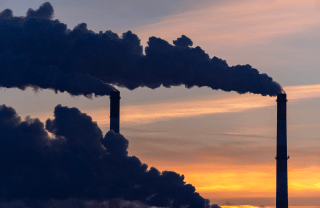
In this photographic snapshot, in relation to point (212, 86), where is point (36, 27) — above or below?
above

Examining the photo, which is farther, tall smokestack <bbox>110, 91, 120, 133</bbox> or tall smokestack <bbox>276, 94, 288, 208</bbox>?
tall smokestack <bbox>276, 94, 288, 208</bbox>

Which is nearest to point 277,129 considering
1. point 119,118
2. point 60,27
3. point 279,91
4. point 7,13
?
point 279,91

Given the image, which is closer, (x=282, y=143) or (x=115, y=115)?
(x=115, y=115)

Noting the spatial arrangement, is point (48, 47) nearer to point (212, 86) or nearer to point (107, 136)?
point (107, 136)

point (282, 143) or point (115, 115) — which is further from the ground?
point (115, 115)

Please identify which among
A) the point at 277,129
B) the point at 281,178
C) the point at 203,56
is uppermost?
the point at 203,56

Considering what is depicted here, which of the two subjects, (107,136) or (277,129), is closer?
(107,136)

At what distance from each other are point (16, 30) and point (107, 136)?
526 inches

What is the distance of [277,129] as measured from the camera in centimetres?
8169

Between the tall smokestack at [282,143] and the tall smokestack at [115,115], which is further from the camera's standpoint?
the tall smokestack at [282,143]

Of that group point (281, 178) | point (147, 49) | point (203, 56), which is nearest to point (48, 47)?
point (147, 49)

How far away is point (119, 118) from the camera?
81.4m

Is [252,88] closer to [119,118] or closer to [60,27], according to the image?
[119,118]

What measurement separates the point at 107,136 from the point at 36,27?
12461mm
